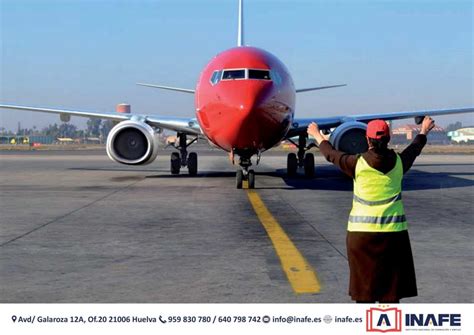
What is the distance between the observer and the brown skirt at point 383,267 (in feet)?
14.2

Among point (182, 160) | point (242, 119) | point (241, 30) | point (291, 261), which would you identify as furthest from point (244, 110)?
point (241, 30)

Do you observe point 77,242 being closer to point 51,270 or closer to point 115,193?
point 51,270

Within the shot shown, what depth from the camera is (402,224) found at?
4.40 metres

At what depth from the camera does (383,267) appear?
4.31 metres

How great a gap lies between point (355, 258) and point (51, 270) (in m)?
3.52

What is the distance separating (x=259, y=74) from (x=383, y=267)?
1091cm

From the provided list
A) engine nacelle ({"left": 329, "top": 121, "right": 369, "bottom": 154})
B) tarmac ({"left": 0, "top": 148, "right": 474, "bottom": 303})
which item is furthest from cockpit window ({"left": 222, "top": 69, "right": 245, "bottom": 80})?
engine nacelle ({"left": 329, "top": 121, "right": 369, "bottom": 154})

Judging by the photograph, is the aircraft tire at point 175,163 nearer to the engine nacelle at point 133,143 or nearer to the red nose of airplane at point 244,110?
the engine nacelle at point 133,143

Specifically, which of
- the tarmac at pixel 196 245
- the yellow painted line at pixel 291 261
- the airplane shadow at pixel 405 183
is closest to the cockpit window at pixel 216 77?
the tarmac at pixel 196 245

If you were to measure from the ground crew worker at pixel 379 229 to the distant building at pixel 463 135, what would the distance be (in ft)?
484

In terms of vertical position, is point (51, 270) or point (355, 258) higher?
point (355, 258)

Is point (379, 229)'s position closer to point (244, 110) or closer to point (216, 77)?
point (244, 110)

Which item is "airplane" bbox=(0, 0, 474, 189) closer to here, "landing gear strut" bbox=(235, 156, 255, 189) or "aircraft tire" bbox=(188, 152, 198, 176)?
"landing gear strut" bbox=(235, 156, 255, 189)
